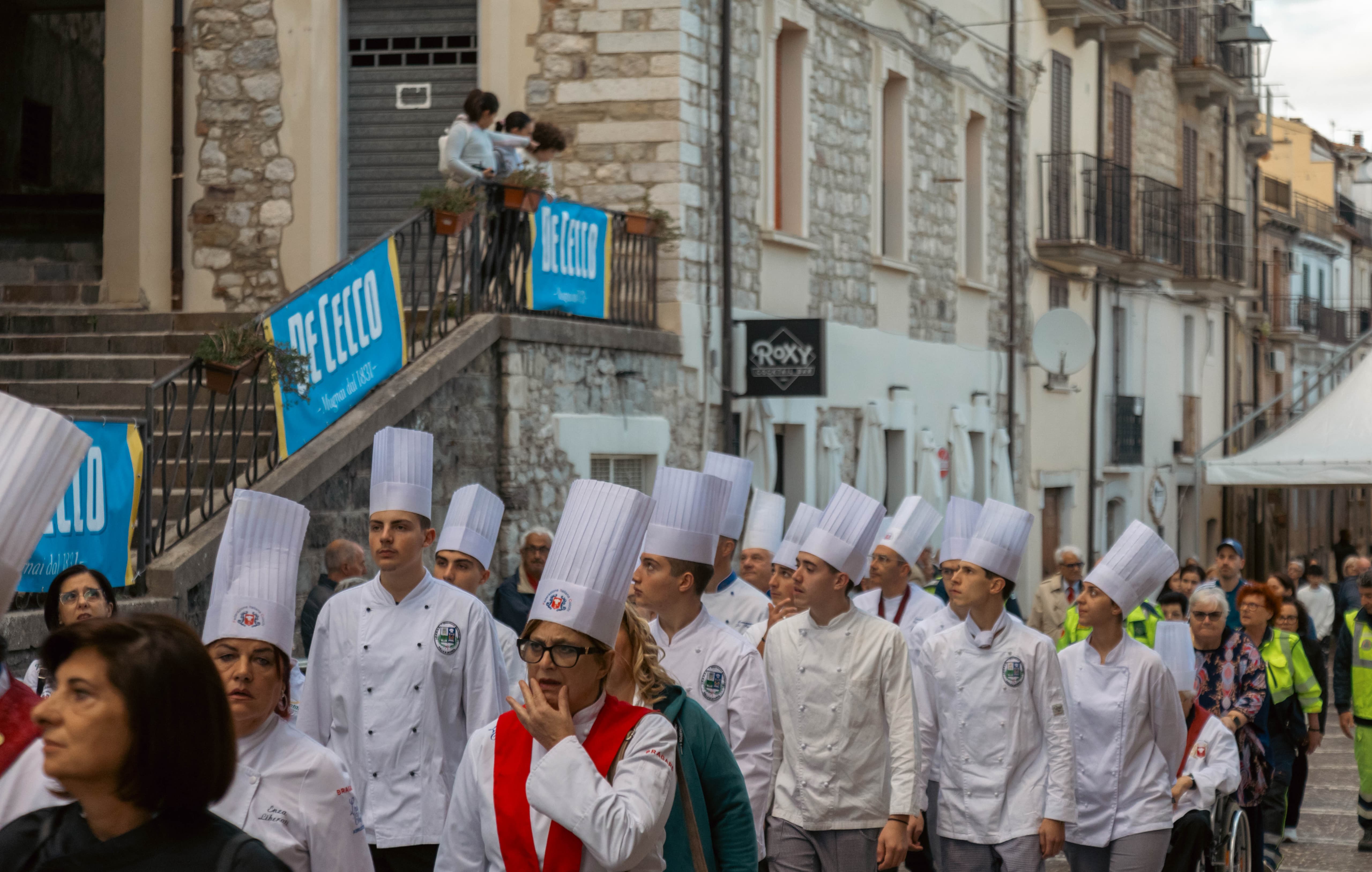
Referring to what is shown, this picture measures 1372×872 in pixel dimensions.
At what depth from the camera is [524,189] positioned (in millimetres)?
13609

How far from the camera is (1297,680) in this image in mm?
11953

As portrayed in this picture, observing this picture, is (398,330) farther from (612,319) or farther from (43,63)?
(43,63)

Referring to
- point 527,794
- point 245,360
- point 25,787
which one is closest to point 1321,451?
point 245,360

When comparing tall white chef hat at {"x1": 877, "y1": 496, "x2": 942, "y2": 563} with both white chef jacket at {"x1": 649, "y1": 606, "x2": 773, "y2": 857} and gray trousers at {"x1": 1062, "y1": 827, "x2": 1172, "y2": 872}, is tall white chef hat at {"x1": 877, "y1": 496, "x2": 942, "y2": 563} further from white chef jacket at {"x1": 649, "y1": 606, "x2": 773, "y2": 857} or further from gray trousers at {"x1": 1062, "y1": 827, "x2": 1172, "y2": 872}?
white chef jacket at {"x1": 649, "y1": 606, "x2": 773, "y2": 857}

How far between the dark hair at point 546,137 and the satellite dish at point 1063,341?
10.1 m

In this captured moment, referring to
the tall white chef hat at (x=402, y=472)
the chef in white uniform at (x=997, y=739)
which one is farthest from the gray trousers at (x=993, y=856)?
the tall white chef hat at (x=402, y=472)

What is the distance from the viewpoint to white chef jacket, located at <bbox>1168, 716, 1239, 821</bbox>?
8.52 metres

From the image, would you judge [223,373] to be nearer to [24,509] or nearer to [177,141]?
[177,141]

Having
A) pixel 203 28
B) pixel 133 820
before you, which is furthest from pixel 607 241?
pixel 133 820

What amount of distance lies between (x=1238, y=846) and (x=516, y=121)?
24.8 ft

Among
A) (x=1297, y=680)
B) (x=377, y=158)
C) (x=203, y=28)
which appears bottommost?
(x=1297, y=680)

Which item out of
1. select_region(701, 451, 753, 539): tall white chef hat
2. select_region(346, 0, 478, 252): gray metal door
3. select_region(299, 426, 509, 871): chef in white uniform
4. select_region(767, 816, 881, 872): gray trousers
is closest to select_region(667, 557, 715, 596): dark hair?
select_region(299, 426, 509, 871): chef in white uniform

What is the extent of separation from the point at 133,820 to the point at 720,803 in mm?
1714

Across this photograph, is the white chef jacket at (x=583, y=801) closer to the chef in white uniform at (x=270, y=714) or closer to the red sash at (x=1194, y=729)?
the chef in white uniform at (x=270, y=714)
